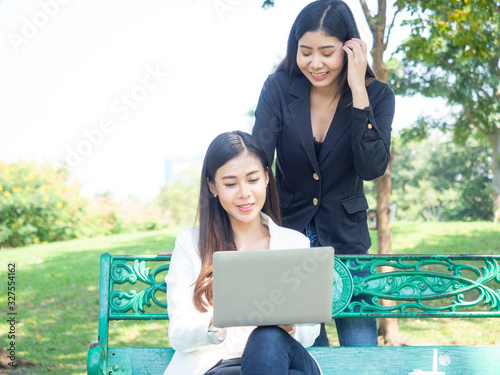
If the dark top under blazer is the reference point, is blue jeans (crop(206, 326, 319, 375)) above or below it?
below

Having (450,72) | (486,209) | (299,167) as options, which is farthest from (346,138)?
(486,209)

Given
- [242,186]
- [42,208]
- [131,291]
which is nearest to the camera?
[242,186]

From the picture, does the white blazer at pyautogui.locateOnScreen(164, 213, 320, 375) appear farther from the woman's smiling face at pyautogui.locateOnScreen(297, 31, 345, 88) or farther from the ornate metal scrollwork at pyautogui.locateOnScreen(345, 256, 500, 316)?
the woman's smiling face at pyautogui.locateOnScreen(297, 31, 345, 88)

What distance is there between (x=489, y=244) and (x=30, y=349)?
6.68 m

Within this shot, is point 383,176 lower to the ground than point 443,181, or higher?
lower

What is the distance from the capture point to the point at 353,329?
261 cm

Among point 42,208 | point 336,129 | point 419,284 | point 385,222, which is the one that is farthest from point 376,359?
point 42,208

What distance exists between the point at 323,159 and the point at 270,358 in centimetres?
96

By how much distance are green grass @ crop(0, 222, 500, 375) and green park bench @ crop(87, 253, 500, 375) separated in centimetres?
233

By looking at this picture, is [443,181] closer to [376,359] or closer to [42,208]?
[42,208]

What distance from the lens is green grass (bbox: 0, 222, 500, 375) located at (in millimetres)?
5188

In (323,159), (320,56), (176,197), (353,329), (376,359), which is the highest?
(176,197)

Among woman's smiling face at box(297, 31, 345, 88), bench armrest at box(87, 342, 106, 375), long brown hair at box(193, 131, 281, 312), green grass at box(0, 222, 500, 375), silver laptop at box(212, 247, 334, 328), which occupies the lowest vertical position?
green grass at box(0, 222, 500, 375)

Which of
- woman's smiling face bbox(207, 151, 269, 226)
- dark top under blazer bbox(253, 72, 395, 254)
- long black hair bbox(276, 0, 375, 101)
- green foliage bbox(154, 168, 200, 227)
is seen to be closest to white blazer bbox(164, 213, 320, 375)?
woman's smiling face bbox(207, 151, 269, 226)
